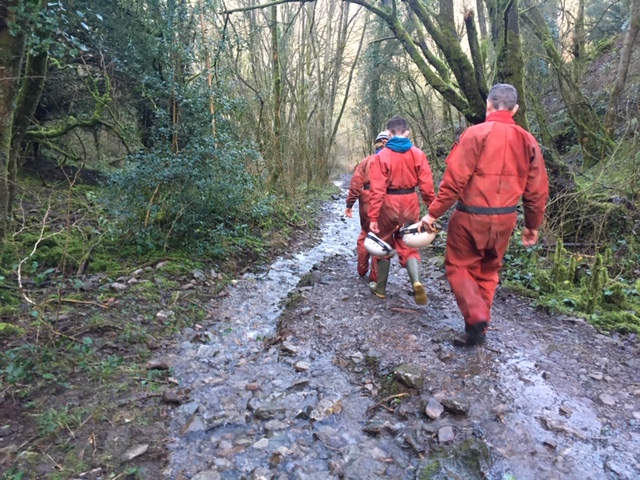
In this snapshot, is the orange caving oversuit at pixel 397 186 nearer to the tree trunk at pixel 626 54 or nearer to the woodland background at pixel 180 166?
the woodland background at pixel 180 166

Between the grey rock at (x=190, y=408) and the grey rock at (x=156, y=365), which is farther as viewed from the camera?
the grey rock at (x=156, y=365)

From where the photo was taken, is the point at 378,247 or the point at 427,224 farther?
the point at 378,247

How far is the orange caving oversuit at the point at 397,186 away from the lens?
189 inches

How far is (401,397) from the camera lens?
3.00m

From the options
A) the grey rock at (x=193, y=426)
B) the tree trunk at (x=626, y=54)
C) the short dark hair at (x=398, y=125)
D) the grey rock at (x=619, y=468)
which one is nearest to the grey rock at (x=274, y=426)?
the grey rock at (x=193, y=426)

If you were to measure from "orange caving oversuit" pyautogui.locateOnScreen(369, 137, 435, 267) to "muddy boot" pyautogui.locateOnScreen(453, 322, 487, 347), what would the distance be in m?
1.40

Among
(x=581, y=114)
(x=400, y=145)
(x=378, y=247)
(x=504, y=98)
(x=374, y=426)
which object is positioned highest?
(x=581, y=114)

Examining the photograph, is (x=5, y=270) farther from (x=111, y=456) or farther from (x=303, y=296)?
(x=303, y=296)

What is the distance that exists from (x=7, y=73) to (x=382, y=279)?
4284 mm

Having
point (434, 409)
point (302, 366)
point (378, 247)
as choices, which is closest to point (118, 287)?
point (302, 366)

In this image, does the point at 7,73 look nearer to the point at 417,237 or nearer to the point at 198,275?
the point at 198,275

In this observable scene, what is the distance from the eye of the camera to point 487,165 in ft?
11.0

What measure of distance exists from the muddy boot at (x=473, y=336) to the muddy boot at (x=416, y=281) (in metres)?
0.87

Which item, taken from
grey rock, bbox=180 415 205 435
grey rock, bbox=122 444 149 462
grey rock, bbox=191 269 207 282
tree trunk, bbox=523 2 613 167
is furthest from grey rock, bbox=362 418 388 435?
tree trunk, bbox=523 2 613 167
